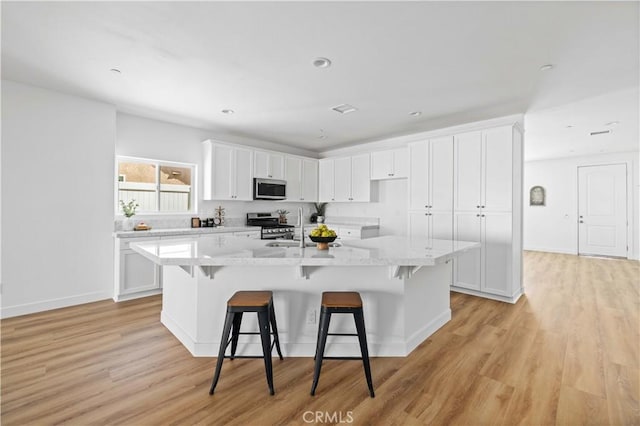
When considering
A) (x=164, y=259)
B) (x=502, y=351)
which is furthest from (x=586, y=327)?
(x=164, y=259)

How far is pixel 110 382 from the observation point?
2.08m

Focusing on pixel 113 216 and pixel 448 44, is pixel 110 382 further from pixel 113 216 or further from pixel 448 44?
pixel 448 44

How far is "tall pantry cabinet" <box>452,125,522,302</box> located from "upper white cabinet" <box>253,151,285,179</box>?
10.6ft

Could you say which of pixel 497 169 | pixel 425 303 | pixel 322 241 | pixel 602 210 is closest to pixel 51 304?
pixel 322 241

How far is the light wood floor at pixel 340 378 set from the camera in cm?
177

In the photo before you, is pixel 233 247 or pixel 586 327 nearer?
pixel 233 247

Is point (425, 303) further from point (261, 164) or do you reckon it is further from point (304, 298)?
point (261, 164)

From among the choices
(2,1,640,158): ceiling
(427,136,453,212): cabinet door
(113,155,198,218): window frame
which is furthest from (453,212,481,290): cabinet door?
(113,155,198,218): window frame

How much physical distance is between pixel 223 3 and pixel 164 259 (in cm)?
179

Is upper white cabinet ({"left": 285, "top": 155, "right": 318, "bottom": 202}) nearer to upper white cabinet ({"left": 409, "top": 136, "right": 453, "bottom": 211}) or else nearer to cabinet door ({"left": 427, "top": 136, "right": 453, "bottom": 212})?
upper white cabinet ({"left": 409, "top": 136, "right": 453, "bottom": 211})

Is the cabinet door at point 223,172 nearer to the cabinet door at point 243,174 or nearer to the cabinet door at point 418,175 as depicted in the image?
the cabinet door at point 243,174

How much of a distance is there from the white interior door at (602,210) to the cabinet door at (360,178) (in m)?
5.95

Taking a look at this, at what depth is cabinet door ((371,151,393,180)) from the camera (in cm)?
554

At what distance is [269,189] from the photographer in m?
5.67
